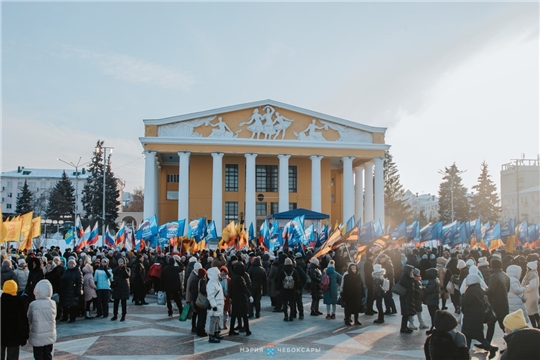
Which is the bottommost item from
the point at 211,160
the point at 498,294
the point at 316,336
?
the point at 316,336

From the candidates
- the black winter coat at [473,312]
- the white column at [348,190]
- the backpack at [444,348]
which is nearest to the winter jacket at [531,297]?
the black winter coat at [473,312]

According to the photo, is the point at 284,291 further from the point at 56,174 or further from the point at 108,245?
the point at 56,174

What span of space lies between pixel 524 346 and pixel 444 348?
982 millimetres

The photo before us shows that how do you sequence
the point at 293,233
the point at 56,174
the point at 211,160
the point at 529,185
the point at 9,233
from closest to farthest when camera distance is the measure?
1. the point at 9,233
2. the point at 293,233
3. the point at 211,160
4. the point at 529,185
5. the point at 56,174

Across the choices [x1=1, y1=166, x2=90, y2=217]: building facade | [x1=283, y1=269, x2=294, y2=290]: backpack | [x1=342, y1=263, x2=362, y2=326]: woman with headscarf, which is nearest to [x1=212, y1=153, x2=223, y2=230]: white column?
[x1=283, y1=269, x2=294, y2=290]: backpack

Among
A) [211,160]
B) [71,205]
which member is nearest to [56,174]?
[71,205]

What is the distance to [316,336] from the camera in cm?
1121

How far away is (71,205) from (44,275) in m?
60.4

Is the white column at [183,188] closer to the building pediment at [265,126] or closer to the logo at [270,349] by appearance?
the building pediment at [265,126]

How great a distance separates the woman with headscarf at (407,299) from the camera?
1142 centimetres

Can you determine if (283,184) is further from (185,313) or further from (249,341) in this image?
(249,341)

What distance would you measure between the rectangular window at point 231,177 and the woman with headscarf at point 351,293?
32.7 meters

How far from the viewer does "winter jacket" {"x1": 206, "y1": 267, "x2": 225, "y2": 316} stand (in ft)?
34.4

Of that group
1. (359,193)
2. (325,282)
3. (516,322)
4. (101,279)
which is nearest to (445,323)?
(516,322)
